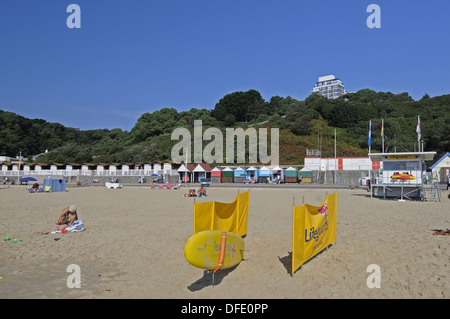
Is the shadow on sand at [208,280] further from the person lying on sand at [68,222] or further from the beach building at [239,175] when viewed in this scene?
the beach building at [239,175]

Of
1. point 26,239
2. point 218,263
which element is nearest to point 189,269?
point 218,263

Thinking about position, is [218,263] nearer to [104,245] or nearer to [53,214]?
[104,245]

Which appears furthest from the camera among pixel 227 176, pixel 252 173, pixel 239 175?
pixel 227 176

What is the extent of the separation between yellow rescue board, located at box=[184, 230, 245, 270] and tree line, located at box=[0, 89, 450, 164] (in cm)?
5996

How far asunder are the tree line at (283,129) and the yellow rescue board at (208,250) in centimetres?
5996

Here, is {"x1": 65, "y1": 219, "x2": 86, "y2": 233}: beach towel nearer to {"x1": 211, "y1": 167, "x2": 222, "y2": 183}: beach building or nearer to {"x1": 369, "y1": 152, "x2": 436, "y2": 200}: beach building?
{"x1": 369, "y1": 152, "x2": 436, "y2": 200}: beach building

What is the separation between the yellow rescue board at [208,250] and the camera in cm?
580

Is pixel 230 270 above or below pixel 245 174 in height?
below

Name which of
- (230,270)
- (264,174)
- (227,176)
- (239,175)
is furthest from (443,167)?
(230,270)

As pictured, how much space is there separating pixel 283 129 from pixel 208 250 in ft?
270

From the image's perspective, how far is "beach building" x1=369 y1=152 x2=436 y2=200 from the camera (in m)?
21.6

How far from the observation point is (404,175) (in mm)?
21703

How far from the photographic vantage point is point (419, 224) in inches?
436

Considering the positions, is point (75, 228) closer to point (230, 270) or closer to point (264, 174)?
point (230, 270)
